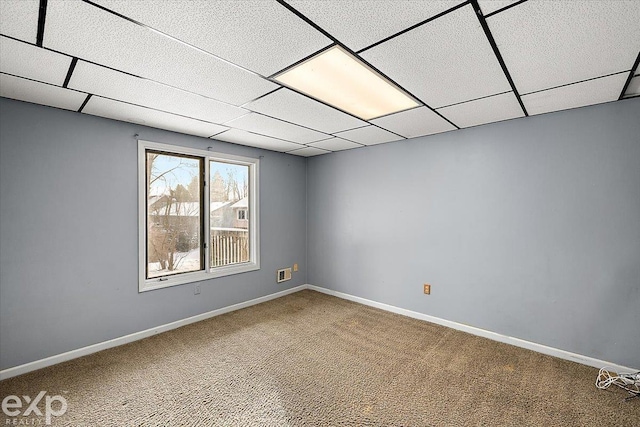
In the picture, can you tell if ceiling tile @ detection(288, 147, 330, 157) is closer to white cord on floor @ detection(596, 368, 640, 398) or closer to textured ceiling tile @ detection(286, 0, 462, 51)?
textured ceiling tile @ detection(286, 0, 462, 51)

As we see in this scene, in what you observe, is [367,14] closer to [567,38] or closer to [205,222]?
[567,38]

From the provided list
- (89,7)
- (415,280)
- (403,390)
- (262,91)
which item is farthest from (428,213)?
(89,7)

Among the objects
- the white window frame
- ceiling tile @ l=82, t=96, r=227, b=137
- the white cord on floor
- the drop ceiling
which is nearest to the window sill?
the white window frame

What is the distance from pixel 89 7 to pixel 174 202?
2.43 m

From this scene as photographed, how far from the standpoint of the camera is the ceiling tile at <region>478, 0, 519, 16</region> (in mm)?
1294

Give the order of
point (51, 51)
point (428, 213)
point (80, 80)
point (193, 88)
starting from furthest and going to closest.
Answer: point (428, 213) → point (193, 88) → point (80, 80) → point (51, 51)

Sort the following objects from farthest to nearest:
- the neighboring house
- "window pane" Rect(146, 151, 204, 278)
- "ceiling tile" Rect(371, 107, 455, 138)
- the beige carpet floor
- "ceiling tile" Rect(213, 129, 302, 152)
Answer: the neighboring house < "ceiling tile" Rect(213, 129, 302, 152) < "window pane" Rect(146, 151, 204, 278) < "ceiling tile" Rect(371, 107, 455, 138) < the beige carpet floor

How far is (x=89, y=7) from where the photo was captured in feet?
4.32

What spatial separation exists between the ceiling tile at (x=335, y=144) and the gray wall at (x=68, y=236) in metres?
1.68

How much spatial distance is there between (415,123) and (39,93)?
10.9 feet

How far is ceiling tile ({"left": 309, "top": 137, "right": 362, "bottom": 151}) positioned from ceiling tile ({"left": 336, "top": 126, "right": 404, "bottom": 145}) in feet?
0.45

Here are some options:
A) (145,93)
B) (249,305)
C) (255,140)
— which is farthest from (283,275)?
(145,93)


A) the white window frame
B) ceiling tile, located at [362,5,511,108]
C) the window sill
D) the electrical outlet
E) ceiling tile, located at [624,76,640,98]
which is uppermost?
ceiling tile, located at [624,76,640,98]

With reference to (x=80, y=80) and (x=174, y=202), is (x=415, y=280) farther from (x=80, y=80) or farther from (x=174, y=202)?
(x=80, y=80)
